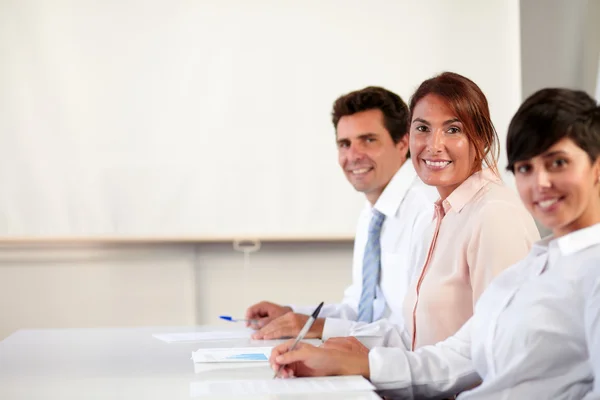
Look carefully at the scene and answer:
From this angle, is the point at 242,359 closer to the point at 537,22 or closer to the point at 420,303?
the point at 420,303

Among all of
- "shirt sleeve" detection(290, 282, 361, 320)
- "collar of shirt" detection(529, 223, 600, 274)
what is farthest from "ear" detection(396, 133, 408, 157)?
"collar of shirt" detection(529, 223, 600, 274)

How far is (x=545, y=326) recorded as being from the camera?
1317 mm

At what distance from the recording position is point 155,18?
3736 millimetres

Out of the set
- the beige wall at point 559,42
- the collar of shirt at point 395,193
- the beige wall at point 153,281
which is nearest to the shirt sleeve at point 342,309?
the collar of shirt at point 395,193

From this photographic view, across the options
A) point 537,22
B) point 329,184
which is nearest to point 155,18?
point 329,184

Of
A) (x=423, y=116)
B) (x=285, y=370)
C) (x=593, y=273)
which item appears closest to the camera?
(x=593, y=273)

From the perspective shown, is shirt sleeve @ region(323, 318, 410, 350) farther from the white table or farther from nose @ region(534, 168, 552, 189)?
nose @ region(534, 168, 552, 189)

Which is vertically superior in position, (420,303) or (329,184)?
(329,184)

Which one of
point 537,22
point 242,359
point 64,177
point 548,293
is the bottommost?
point 242,359

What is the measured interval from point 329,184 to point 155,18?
1146 mm

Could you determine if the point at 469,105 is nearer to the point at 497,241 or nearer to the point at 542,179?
the point at 497,241

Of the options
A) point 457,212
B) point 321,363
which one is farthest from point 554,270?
point 457,212

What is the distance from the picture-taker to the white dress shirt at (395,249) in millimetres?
2461

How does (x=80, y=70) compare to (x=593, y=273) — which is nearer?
(x=593, y=273)
